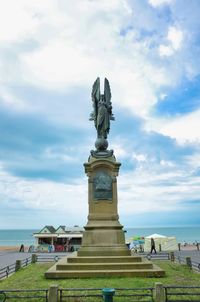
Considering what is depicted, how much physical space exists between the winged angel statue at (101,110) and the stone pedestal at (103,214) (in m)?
1.90

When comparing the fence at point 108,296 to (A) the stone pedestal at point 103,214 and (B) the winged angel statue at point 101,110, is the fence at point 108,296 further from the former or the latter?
(B) the winged angel statue at point 101,110

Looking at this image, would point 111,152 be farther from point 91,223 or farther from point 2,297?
point 2,297

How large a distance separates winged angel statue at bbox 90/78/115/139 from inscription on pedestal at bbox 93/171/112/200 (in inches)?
108

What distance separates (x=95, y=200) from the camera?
18562mm

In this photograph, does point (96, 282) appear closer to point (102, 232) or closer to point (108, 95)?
point (102, 232)

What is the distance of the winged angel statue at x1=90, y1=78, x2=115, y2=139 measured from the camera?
66.6 feet

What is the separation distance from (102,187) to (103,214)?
1390 millimetres

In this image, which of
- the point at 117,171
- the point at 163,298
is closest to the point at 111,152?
the point at 117,171

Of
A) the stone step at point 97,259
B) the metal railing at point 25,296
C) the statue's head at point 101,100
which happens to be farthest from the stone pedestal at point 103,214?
the metal railing at point 25,296

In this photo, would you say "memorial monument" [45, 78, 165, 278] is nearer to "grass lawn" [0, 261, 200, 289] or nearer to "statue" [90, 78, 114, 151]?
"statue" [90, 78, 114, 151]

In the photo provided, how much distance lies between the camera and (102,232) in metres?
17.8

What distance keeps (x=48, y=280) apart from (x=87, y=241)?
336 cm

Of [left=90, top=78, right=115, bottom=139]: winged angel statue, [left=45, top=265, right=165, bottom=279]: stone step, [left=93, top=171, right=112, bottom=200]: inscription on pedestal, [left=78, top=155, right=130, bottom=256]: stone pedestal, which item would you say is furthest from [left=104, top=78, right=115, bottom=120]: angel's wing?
[left=45, top=265, right=165, bottom=279]: stone step

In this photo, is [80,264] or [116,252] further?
[116,252]
